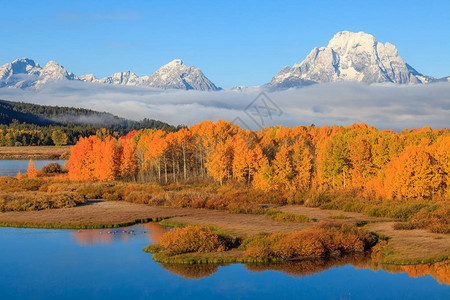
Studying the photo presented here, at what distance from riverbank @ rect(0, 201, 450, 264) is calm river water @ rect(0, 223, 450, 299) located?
2982mm

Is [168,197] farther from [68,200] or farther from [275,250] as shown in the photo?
[275,250]

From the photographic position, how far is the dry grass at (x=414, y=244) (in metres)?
31.9

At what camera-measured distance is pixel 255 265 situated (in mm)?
31141

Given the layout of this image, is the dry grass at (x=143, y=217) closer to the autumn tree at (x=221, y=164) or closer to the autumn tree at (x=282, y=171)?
the autumn tree at (x=282, y=171)

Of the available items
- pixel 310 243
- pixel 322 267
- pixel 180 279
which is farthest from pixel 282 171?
pixel 180 279

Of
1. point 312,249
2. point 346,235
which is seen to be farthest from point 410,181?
point 312,249

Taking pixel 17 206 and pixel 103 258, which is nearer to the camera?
pixel 103 258

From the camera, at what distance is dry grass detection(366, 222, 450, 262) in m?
31.9

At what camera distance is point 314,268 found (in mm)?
30578

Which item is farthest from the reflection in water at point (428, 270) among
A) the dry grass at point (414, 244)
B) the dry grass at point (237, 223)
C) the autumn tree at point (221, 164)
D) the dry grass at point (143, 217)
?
the autumn tree at point (221, 164)

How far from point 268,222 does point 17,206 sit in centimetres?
3133

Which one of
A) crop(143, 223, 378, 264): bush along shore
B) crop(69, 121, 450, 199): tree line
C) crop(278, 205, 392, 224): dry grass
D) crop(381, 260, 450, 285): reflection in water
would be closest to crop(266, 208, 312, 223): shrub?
crop(278, 205, 392, 224): dry grass

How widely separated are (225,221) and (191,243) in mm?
13965

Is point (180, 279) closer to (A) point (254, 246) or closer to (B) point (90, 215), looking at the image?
(A) point (254, 246)
